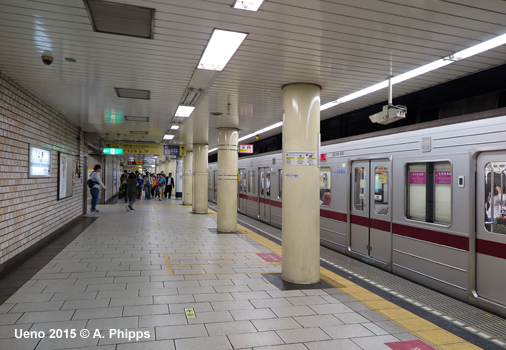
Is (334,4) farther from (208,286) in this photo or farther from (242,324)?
(208,286)

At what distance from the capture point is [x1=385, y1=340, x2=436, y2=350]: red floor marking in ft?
10.6

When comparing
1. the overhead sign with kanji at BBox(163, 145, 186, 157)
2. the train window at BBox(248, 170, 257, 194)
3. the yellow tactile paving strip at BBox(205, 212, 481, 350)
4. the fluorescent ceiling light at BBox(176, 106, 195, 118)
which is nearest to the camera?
the yellow tactile paving strip at BBox(205, 212, 481, 350)

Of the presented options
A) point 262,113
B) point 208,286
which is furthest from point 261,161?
point 208,286

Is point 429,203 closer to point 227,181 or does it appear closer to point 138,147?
point 227,181

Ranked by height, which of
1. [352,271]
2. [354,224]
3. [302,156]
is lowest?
[352,271]

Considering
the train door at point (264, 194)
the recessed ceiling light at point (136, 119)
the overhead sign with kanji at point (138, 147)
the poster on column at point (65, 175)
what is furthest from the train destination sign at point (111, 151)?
the train door at point (264, 194)

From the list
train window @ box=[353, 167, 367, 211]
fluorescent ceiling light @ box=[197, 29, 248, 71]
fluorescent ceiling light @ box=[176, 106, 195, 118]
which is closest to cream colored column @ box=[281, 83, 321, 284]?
fluorescent ceiling light @ box=[197, 29, 248, 71]

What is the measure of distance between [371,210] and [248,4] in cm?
461

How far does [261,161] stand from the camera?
483 inches

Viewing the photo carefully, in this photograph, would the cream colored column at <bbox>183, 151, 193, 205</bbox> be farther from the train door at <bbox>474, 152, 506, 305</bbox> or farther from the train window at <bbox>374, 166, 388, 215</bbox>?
the train door at <bbox>474, 152, 506, 305</bbox>

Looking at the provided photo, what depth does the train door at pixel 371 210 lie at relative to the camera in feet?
20.1

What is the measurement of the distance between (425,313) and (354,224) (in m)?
2.99

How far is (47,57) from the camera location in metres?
4.45

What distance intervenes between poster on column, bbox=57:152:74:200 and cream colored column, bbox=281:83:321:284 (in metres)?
6.61
